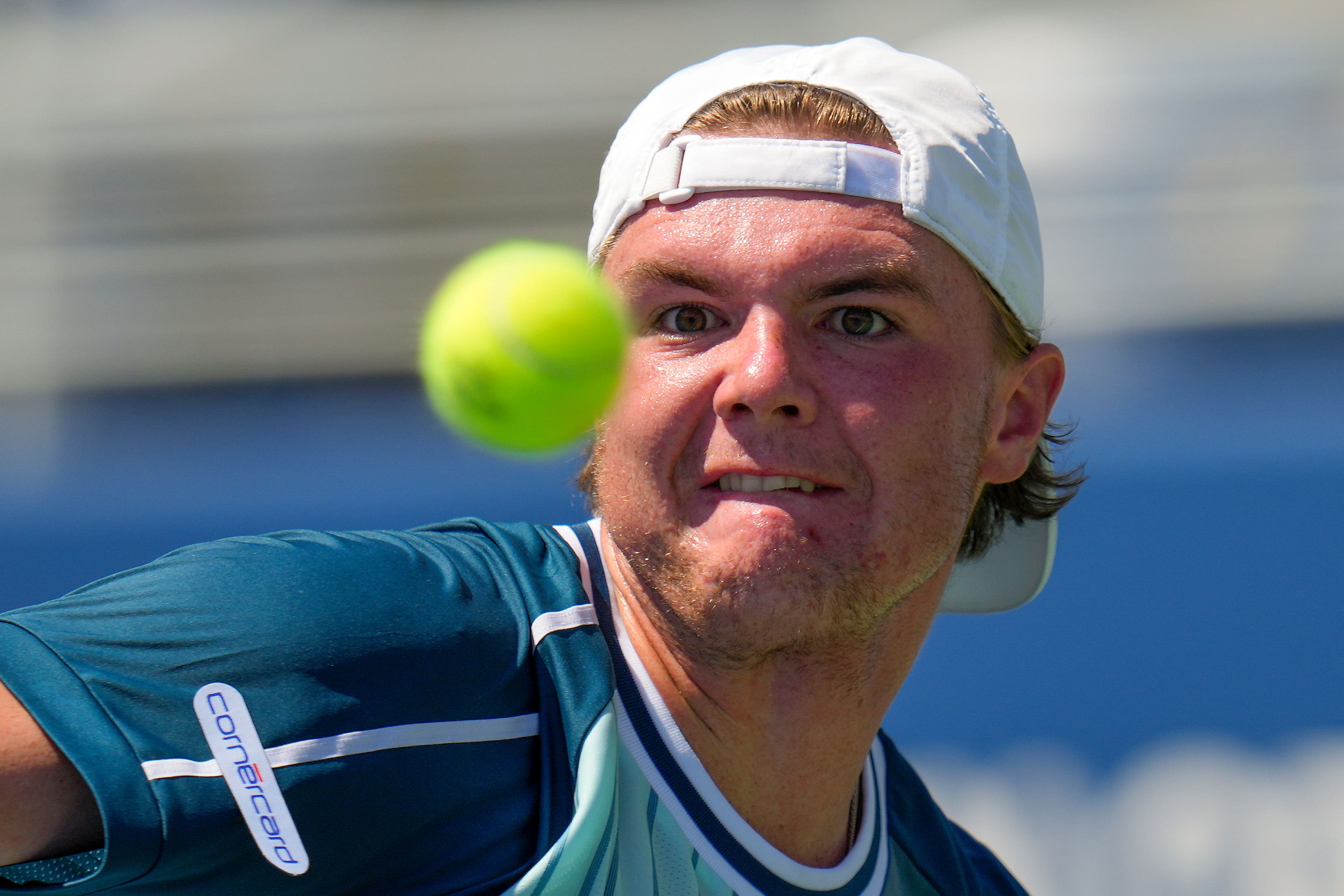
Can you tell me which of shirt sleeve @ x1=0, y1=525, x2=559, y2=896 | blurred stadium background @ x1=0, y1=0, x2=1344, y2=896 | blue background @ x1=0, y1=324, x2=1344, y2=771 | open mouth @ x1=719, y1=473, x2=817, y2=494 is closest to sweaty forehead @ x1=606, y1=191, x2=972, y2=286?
open mouth @ x1=719, y1=473, x2=817, y2=494

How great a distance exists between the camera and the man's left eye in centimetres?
185

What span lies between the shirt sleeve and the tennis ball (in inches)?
11.0

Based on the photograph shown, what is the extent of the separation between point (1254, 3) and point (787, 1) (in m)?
1.82

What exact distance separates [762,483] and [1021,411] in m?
0.69

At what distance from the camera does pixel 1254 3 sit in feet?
16.7

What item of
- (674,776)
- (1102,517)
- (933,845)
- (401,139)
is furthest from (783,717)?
(401,139)

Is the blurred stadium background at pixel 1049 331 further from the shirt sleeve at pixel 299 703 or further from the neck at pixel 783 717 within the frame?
the shirt sleeve at pixel 299 703

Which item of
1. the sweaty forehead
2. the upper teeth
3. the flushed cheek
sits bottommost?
the upper teeth

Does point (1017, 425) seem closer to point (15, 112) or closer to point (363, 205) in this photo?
point (363, 205)

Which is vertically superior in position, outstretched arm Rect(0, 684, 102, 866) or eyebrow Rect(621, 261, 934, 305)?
eyebrow Rect(621, 261, 934, 305)

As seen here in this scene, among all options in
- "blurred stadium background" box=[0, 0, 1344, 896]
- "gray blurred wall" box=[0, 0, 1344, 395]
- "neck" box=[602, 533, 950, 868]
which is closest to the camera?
"neck" box=[602, 533, 950, 868]

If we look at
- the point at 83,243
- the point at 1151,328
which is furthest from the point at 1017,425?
the point at 83,243

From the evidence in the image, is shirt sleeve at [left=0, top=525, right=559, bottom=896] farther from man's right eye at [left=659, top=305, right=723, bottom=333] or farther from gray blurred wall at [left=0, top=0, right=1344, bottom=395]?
gray blurred wall at [left=0, top=0, right=1344, bottom=395]

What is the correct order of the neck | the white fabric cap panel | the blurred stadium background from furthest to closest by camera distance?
the blurred stadium background → the white fabric cap panel → the neck
